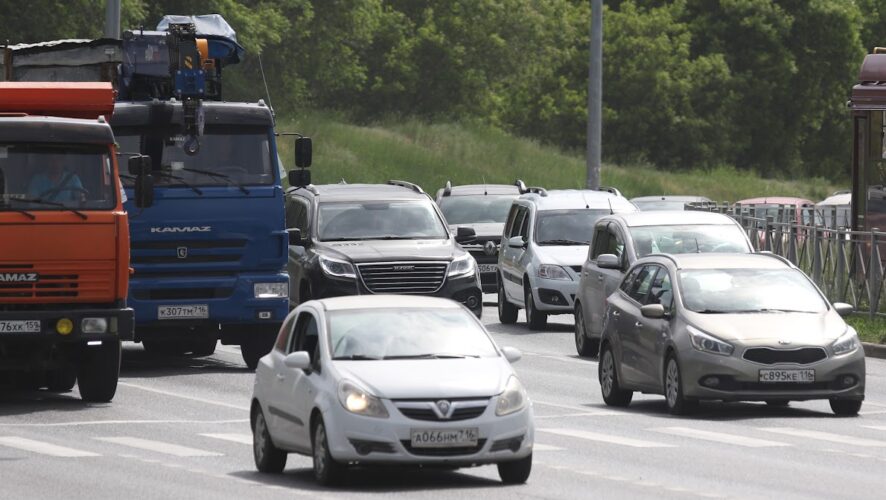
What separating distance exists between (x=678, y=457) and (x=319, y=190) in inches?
557

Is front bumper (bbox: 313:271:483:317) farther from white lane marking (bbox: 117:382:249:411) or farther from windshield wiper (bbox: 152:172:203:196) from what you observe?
white lane marking (bbox: 117:382:249:411)

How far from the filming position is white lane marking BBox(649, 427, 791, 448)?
16.6m

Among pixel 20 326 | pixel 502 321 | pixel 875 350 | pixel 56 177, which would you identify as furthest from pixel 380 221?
pixel 20 326

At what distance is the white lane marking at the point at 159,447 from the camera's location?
53.3ft

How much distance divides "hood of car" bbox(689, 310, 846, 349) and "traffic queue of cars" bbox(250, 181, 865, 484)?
0.06ft

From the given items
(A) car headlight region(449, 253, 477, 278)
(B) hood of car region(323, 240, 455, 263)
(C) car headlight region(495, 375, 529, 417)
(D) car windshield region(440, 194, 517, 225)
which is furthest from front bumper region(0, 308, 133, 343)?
(D) car windshield region(440, 194, 517, 225)

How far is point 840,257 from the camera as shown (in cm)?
2998

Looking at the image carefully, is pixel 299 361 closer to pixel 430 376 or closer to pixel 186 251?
pixel 430 376

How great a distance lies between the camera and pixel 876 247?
28797 mm

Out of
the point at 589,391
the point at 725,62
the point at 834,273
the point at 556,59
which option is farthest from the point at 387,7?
the point at 589,391

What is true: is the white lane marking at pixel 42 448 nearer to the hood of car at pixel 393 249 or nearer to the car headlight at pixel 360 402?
the car headlight at pixel 360 402

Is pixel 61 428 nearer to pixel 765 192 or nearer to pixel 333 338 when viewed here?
pixel 333 338

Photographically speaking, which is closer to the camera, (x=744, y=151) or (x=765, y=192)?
(x=765, y=192)

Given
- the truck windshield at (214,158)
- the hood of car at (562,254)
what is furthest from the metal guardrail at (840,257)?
the truck windshield at (214,158)
